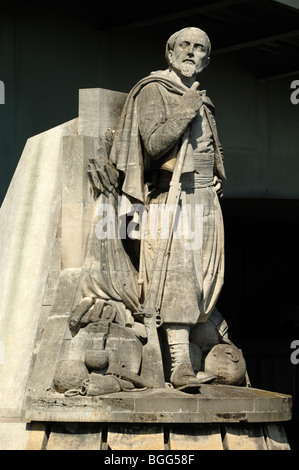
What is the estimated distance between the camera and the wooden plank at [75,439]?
49.2 feet

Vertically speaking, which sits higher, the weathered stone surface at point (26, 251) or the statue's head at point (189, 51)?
the statue's head at point (189, 51)

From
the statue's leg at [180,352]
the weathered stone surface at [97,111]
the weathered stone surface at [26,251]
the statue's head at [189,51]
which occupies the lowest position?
the statue's leg at [180,352]

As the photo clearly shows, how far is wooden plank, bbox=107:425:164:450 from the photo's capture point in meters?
15.0

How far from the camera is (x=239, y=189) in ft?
78.4

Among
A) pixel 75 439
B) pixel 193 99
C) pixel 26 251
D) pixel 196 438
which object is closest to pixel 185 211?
pixel 193 99

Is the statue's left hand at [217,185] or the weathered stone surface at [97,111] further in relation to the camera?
the statue's left hand at [217,185]

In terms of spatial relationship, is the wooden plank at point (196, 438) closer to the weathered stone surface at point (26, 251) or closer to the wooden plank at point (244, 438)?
the wooden plank at point (244, 438)

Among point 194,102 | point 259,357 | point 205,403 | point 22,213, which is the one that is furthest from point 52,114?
point 259,357

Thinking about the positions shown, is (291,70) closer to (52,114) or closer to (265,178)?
(265,178)

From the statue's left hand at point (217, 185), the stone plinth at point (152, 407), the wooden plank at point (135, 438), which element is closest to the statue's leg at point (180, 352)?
the stone plinth at point (152, 407)

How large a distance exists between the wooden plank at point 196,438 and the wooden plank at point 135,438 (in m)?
0.15

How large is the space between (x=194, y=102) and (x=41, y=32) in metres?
5.22

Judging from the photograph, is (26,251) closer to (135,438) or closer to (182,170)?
(182,170)

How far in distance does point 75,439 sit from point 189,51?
175 inches
